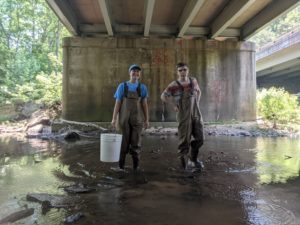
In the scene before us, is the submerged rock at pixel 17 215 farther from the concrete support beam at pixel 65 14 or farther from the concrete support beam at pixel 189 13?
the concrete support beam at pixel 189 13

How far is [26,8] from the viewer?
29.1 metres

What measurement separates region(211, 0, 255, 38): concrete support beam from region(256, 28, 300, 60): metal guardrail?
35.9ft

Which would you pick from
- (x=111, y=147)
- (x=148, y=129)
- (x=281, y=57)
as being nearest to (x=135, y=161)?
(x=111, y=147)

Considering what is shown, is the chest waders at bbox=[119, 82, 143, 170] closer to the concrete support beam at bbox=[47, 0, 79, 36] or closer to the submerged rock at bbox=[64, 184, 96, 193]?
the submerged rock at bbox=[64, 184, 96, 193]

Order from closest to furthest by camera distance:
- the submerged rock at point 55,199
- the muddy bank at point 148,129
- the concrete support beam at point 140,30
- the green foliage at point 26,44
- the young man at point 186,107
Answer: the submerged rock at point 55,199 < the young man at point 186,107 < the muddy bank at point 148,129 < the concrete support beam at point 140,30 < the green foliage at point 26,44

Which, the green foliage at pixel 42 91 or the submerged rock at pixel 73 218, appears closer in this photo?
the submerged rock at pixel 73 218

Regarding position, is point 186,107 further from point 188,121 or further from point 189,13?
point 189,13

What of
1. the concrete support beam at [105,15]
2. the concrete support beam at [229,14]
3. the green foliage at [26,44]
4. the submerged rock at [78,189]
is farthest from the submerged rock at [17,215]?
the green foliage at [26,44]

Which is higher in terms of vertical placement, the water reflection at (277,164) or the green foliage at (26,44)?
the green foliage at (26,44)

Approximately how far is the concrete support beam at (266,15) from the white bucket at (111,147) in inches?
362

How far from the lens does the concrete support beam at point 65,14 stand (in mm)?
11886

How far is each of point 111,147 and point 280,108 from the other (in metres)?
12.8

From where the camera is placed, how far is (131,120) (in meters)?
5.96

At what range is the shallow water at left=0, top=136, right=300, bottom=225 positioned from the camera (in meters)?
3.62
